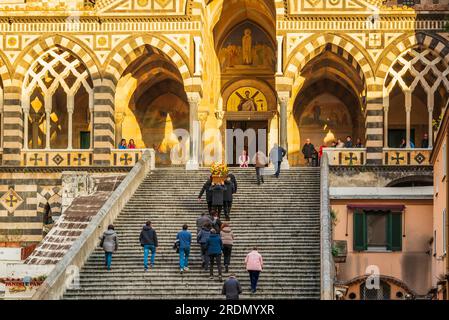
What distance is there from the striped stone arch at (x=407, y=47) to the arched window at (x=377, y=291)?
Result: 11.3 meters

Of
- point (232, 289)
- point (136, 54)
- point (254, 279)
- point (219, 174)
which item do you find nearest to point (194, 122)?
point (136, 54)

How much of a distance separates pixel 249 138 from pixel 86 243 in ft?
63.6

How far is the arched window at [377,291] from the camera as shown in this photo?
36.8m

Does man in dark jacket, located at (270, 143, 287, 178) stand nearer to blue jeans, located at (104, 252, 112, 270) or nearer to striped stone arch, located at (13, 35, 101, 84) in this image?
striped stone arch, located at (13, 35, 101, 84)

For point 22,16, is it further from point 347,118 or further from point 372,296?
point 372,296

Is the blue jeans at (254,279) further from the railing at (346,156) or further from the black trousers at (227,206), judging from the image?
the railing at (346,156)

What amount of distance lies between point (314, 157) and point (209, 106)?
232 inches

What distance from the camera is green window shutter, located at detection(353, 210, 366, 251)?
128ft

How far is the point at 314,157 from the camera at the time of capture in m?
46.8

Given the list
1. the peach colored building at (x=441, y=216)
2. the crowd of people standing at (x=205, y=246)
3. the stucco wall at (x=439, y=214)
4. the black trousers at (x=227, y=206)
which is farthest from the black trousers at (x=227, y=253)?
the stucco wall at (x=439, y=214)

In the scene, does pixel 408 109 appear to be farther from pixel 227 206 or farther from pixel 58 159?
pixel 58 159

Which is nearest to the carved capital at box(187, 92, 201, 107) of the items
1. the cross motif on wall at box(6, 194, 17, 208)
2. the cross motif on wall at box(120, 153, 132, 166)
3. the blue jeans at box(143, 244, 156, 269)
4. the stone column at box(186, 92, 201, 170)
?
the stone column at box(186, 92, 201, 170)

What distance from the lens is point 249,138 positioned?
51406mm

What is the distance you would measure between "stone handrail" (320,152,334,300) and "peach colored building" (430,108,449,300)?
2935mm
